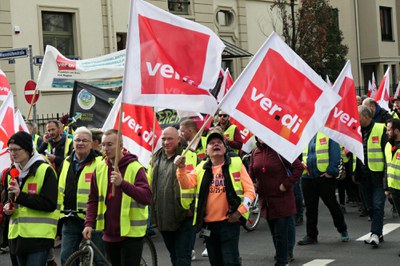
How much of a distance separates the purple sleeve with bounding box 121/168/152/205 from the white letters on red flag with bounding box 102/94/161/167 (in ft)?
8.84

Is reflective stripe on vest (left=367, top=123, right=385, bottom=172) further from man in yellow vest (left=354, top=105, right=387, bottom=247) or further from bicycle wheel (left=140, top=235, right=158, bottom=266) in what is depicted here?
bicycle wheel (left=140, top=235, right=158, bottom=266)

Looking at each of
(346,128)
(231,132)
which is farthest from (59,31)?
(346,128)

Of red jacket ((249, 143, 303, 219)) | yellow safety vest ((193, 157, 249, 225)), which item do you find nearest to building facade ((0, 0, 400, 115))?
red jacket ((249, 143, 303, 219))

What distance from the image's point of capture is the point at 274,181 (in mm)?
8828

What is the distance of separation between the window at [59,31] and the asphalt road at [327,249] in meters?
12.2

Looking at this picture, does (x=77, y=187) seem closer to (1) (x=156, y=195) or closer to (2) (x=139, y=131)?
(1) (x=156, y=195)

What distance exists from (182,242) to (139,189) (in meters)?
1.35

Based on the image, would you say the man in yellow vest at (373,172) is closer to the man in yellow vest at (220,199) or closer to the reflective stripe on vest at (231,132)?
the reflective stripe on vest at (231,132)

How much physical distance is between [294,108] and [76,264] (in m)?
2.54

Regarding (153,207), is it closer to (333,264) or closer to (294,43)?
(333,264)

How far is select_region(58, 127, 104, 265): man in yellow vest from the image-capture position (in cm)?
812

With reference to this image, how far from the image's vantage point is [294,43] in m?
30.5

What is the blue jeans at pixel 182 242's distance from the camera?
7.81m

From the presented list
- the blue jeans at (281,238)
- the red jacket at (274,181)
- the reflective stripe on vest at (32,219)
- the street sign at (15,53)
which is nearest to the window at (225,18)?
the street sign at (15,53)
